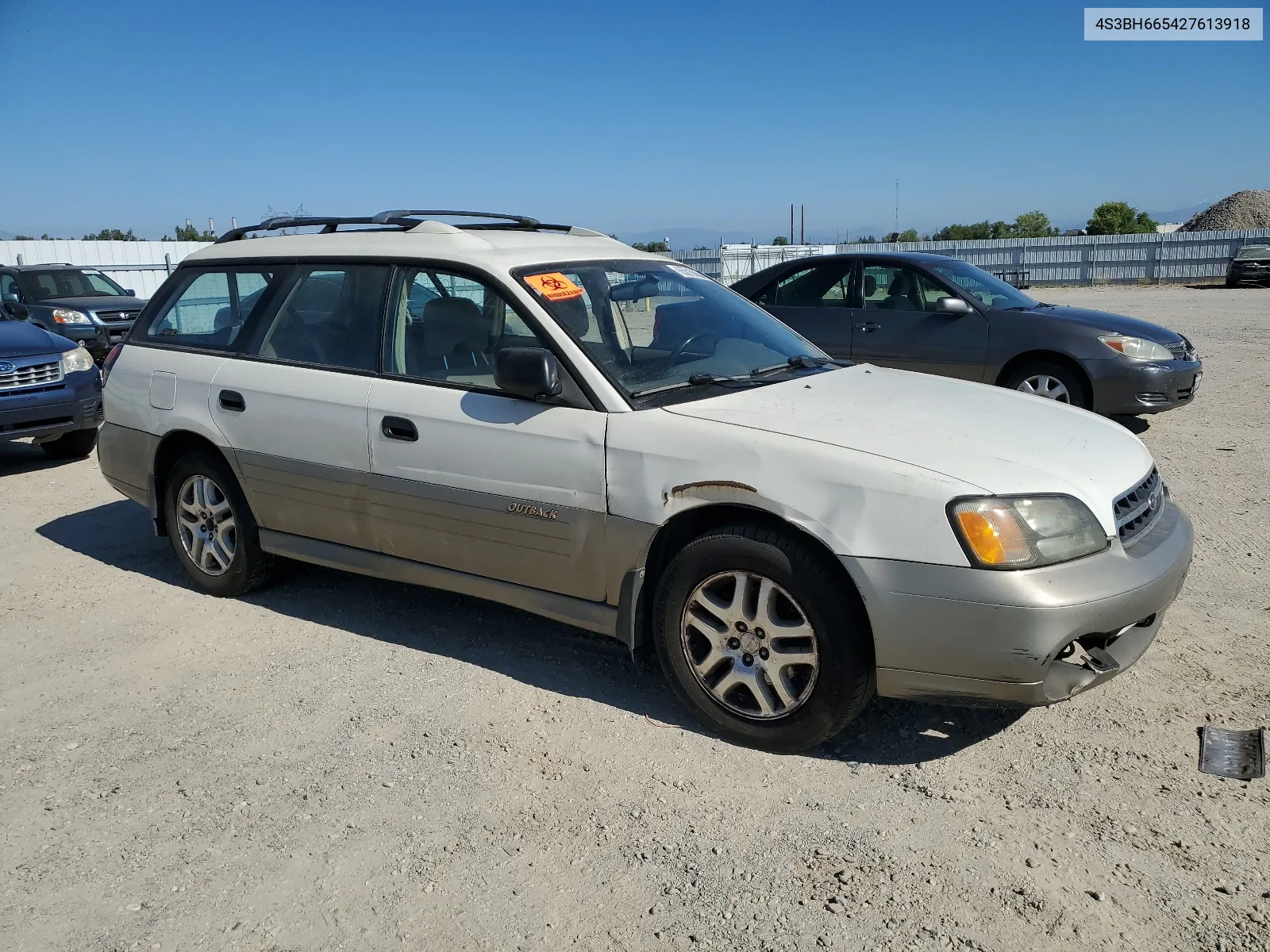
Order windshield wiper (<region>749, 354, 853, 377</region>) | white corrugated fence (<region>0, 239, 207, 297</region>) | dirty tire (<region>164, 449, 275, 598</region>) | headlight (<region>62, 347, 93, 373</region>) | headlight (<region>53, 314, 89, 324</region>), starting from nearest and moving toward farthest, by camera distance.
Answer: windshield wiper (<region>749, 354, 853, 377</region>), dirty tire (<region>164, 449, 275, 598</region>), headlight (<region>62, 347, 93, 373</region>), headlight (<region>53, 314, 89, 324</region>), white corrugated fence (<region>0, 239, 207, 297</region>)

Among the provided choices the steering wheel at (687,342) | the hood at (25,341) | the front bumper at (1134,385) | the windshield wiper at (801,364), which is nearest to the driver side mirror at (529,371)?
the steering wheel at (687,342)

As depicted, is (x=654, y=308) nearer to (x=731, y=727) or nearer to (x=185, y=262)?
(x=731, y=727)

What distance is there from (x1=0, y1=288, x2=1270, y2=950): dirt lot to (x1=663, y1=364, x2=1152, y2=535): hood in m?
0.92

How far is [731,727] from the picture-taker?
12.1ft

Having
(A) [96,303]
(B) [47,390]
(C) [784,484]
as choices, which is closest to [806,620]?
(C) [784,484]

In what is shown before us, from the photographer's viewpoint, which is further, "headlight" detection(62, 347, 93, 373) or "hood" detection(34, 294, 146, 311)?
"hood" detection(34, 294, 146, 311)

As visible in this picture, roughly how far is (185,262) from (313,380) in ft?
5.10

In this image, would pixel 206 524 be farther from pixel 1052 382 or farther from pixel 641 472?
pixel 1052 382

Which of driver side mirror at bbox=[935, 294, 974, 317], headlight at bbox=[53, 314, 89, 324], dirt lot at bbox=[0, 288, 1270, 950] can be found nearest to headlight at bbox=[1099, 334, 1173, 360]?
driver side mirror at bbox=[935, 294, 974, 317]

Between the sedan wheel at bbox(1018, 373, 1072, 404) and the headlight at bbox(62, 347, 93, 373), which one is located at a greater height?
the headlight at bbox(62, 347, 93, 373)

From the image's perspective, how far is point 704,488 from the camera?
3.60m

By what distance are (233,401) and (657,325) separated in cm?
210

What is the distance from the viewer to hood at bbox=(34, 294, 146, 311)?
15352 mm

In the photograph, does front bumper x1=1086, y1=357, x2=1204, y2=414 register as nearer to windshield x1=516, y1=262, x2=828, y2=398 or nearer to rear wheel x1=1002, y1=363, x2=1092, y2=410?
rear wheel x1=1002, y1=363, x2=1092, y2=410
